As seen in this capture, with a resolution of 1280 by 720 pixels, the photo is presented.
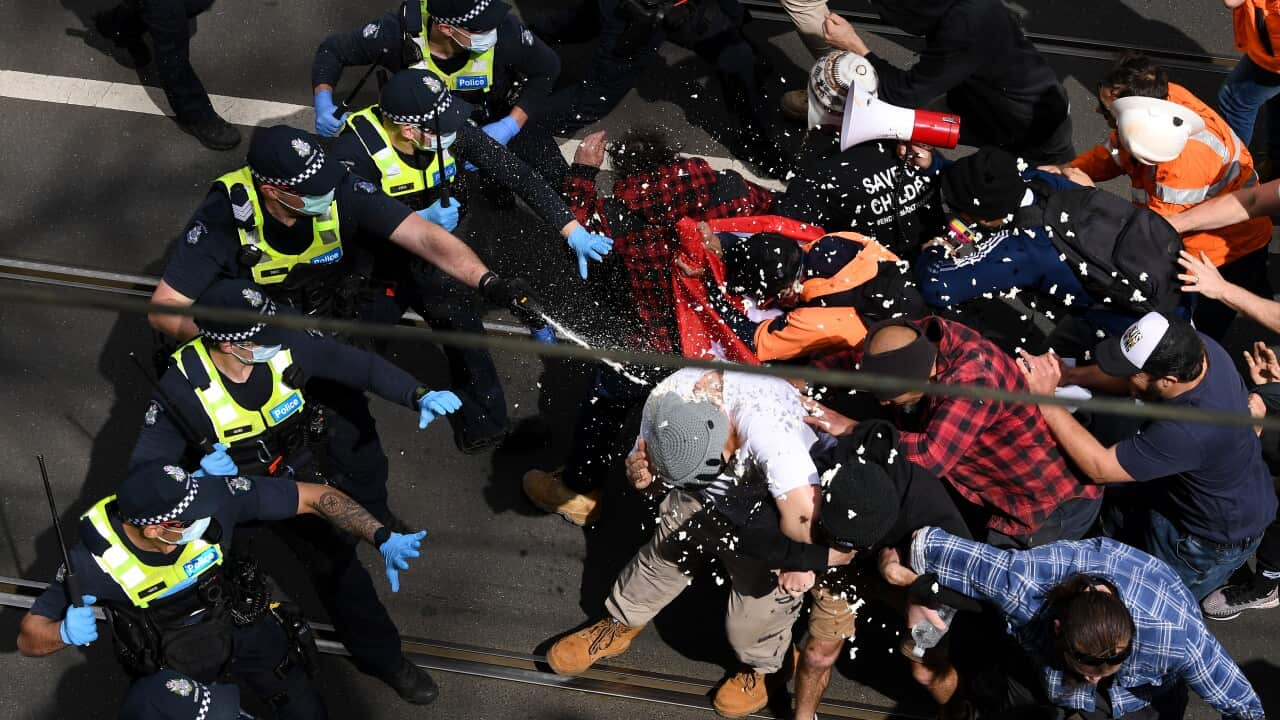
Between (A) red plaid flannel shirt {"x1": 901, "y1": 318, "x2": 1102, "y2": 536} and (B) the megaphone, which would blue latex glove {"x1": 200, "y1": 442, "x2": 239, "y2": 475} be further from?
(B) the megaphone

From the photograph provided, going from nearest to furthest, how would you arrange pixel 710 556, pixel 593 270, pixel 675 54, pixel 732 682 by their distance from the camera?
1. pixel 710 556
2. pixel 732 682
3. pixel 593 270
4. pixel 675 54

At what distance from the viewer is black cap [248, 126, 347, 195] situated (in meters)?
4.33

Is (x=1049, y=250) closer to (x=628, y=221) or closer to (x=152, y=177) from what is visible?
(x=628, y=221)

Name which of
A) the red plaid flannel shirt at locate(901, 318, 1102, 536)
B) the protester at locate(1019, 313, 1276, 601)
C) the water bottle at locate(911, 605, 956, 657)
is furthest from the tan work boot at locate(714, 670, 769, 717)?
the protester at locate(1019, 313, 1276, 601)

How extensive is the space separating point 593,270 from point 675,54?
6.43 feet

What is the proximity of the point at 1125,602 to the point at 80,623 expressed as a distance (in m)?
3.41

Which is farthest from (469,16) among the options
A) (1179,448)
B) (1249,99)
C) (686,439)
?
(1249,99)

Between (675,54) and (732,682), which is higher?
(675,54)

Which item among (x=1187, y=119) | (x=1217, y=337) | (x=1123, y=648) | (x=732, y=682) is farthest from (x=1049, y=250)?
(x=732, y=682)

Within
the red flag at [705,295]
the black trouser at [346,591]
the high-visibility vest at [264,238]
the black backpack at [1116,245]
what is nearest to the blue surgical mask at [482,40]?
the high-visibility vest at [264,238]

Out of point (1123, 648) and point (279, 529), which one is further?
point (279, 529)

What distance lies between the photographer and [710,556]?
4.61 metres

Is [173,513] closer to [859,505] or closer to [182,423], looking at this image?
[182,423]

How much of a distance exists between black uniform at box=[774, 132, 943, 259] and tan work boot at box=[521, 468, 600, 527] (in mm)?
1470
